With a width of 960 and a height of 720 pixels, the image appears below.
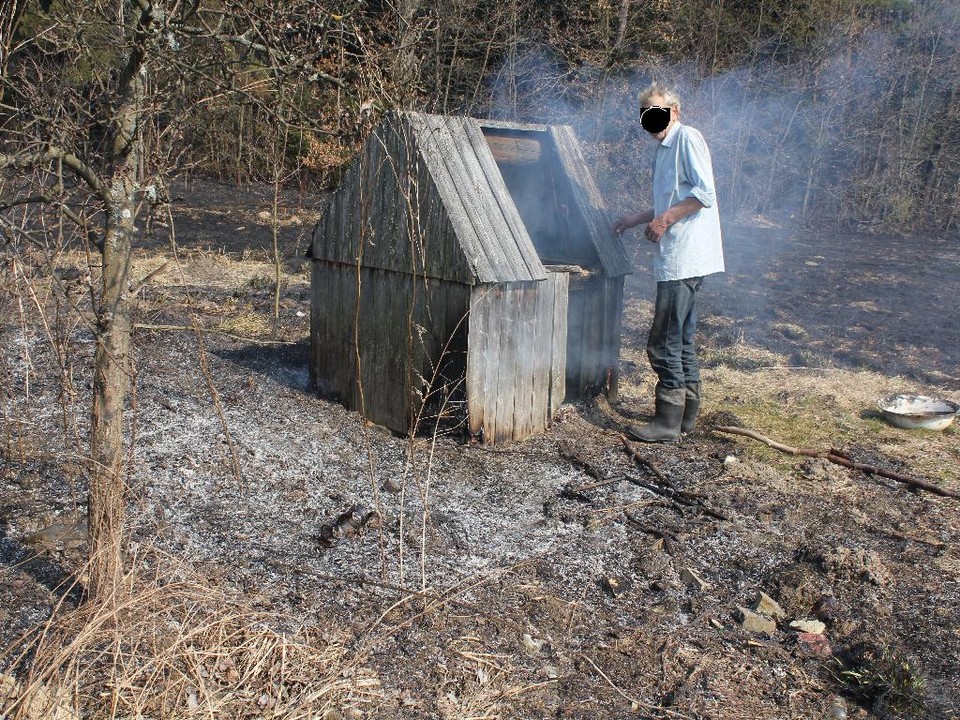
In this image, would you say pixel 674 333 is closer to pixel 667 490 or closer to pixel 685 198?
pixel 685 198

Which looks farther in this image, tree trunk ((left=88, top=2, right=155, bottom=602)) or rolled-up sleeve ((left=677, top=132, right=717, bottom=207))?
rolled-up sleeve ((left=677, top=132, right=717, bottom=207))

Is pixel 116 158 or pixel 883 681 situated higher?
pixel 116 158

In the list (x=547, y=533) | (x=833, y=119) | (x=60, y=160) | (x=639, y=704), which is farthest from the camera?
(x=833, y=119)

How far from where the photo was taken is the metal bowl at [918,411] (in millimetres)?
6125

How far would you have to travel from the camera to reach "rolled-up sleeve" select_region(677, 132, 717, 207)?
5.42 m

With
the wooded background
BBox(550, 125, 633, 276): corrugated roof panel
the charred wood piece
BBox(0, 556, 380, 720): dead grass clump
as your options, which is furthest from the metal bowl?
the wooded background

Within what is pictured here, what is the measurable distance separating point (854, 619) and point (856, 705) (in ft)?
1.95

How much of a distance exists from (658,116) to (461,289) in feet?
5.50

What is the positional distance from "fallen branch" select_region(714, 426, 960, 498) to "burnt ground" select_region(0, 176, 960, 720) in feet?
0.19

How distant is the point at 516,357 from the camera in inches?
223

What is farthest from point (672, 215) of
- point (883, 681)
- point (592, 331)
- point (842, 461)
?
point (883, 681)

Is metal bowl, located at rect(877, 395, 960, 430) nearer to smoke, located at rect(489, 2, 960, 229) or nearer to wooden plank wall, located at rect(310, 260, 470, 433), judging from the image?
wooden plank wall, located at rect(310, 260, 470, 433)

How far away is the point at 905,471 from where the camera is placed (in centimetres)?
547

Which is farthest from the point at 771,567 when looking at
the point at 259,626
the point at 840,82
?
the point at 840,82
